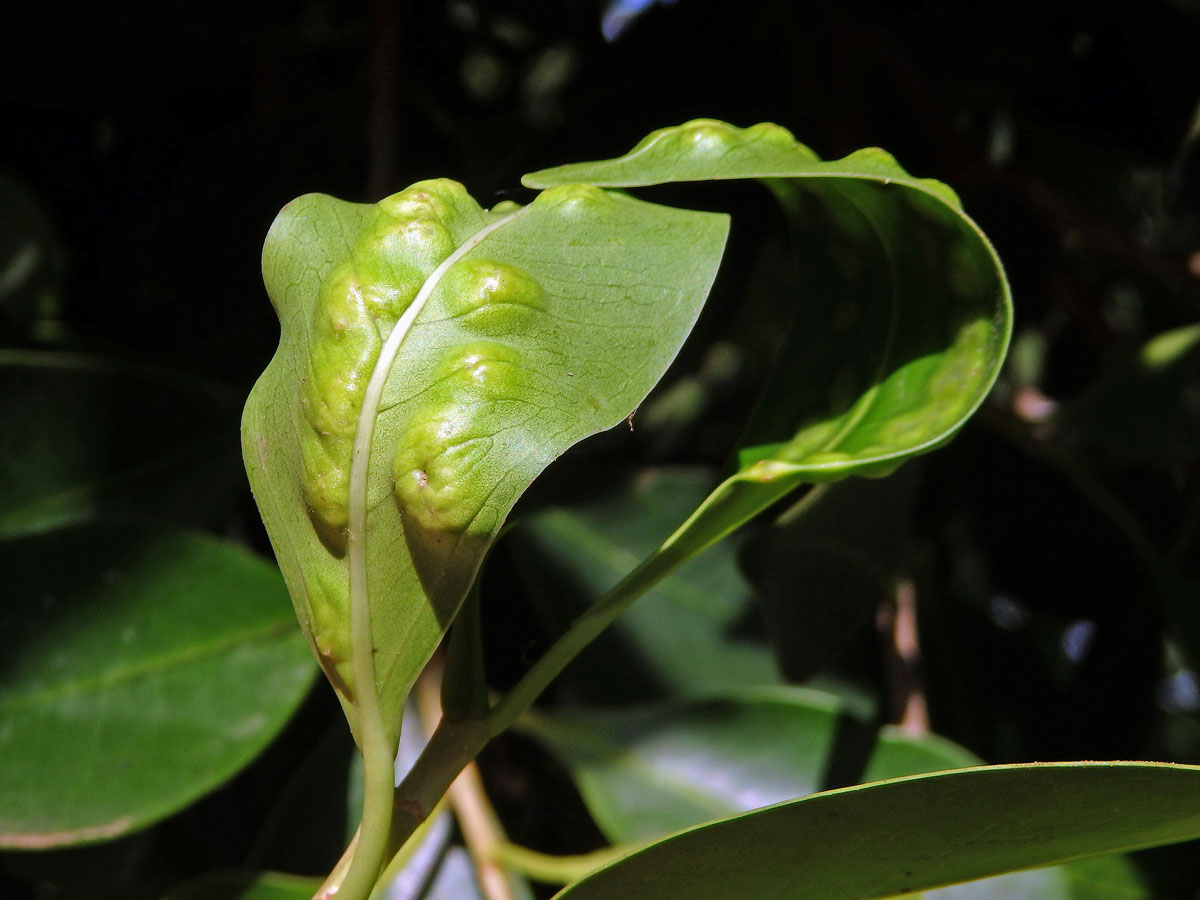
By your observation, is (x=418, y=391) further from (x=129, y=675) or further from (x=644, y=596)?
(x=644, y=596)

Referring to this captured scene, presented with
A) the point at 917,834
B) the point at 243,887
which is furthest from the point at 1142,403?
the point at 243,887

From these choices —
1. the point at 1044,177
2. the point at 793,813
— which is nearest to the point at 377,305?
the point at 793,813

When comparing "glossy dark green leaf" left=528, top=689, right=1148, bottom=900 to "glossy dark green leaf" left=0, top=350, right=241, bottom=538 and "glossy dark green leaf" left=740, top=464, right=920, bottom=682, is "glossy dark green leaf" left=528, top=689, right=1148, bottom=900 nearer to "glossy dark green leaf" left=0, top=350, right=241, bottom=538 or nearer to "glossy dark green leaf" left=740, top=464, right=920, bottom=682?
"glossy dark green leaf" left=740, top=464, right=920, bottom=682

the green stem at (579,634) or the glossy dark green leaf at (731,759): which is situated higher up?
the green stem at (579,634)

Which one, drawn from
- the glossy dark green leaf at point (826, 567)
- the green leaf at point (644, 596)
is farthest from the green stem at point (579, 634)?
the green leaf at point (644, 596)

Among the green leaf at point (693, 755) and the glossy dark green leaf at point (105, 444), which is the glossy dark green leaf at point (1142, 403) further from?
the glossy dark green leaf at point (105, 444)

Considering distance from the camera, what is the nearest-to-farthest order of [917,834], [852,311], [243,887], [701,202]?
[917,834]
[852,311]
[243,887]
[701,202]
